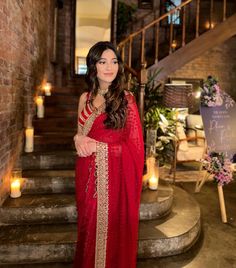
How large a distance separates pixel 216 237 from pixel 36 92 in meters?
2.74

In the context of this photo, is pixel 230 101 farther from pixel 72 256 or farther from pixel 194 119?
pixel 194 119

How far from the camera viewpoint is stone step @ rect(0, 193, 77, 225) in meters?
2.41

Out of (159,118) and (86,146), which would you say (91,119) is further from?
(159,118)

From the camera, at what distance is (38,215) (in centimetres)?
246

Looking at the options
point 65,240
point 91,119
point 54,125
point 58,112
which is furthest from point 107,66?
point 58,112

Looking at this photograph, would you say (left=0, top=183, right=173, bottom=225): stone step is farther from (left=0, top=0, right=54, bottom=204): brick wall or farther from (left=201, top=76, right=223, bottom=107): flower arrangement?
(left=201, top=76, right=223, bottom=107): flower arrangement

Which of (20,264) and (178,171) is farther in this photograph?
(178,171)

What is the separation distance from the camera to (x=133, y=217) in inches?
68.7

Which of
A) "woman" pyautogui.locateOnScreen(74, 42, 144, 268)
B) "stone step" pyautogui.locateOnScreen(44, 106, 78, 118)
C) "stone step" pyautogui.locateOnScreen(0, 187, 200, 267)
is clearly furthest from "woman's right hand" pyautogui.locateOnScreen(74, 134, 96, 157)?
"stone step" pyautogui.locateOnScreen(44, 106, 78, 118)

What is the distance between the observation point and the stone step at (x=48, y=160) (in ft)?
10.1

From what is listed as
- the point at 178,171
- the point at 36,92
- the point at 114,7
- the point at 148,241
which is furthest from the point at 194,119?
the point at 148,241

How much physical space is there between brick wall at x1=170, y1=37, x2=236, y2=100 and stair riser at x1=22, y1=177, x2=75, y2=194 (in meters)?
6.11

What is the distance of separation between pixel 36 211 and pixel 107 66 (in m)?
1.47

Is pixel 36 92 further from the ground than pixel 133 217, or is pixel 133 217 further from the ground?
pixel 36 92
